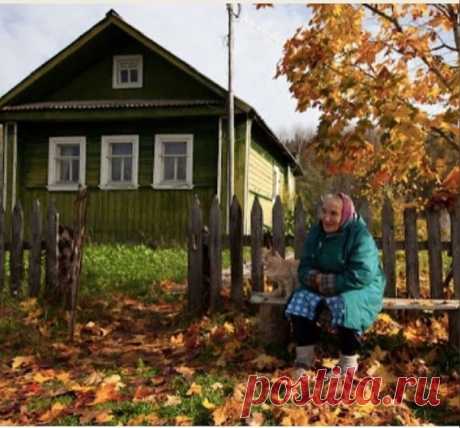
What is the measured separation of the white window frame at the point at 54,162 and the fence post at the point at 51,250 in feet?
24.9

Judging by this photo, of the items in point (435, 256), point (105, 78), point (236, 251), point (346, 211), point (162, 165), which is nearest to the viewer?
point (346, 211)

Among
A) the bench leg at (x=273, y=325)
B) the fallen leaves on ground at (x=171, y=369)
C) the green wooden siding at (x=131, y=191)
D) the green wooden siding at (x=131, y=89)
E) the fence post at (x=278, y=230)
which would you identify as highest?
the green wooden siding at (x=131, y=89)

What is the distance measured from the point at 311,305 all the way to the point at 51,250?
3533mm

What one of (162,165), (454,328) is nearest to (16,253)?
(454,328)

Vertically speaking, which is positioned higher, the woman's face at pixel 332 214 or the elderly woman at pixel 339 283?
the woman's face at pixel 332 214

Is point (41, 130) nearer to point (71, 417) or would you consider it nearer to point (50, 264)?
point (50, 264)

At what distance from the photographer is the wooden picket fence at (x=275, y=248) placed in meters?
5.31

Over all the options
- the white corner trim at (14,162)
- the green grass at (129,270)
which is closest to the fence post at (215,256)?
the green grass at (129,270)

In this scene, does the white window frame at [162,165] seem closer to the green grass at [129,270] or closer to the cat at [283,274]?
the green grass at [129,270]

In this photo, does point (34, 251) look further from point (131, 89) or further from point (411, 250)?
point (131, 89)

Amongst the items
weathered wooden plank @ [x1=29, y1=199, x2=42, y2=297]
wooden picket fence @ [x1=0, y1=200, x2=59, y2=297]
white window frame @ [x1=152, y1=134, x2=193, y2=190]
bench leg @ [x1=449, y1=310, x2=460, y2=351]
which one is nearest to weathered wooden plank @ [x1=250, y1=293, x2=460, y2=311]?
bench leg @ [x1=449, y1=310, x2=460, y2=351]

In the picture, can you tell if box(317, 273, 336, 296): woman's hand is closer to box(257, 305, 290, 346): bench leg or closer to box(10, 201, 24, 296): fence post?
box(257, 305, 290, 346): bench leg

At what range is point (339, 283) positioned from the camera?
13.2 ft

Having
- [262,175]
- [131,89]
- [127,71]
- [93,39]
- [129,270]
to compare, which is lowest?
[129,270]
